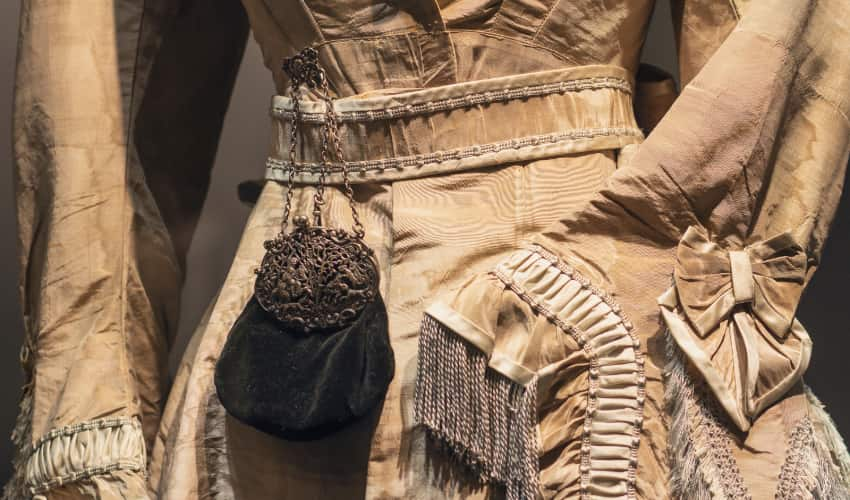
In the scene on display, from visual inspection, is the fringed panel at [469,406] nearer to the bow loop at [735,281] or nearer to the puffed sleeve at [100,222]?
the bow loop at [735,281]

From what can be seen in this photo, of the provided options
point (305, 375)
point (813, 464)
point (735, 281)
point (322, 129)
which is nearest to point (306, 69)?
point (322, 129)

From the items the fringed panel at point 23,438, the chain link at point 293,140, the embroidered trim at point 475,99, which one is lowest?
the fringed panel at point 23,438

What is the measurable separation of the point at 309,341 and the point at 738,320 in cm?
32

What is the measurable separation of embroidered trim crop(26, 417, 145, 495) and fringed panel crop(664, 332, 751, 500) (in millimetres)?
445

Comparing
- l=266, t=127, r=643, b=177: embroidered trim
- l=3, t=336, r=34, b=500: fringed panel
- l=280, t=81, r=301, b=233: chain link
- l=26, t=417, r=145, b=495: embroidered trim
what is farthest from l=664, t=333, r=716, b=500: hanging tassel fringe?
l=3, t=336, r=34, b=500: fringed panel

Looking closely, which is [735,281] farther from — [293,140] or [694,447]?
[293,140]

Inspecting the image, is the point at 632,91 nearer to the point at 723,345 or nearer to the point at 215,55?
the point at 723,345

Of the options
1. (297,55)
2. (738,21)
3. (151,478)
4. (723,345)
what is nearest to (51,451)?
(151,478)

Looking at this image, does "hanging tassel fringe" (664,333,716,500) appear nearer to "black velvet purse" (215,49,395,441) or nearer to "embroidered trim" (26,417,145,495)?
"black velvet purse" (215,49,395,441)

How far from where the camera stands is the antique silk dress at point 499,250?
107 centimetres

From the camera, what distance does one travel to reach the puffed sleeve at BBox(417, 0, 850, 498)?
1.07m

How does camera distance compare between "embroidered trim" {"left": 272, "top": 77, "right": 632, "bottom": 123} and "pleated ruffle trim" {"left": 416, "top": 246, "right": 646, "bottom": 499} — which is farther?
"embroidered trim" {"left": 272, "top": 77, "right": 632, "bottom": 123}

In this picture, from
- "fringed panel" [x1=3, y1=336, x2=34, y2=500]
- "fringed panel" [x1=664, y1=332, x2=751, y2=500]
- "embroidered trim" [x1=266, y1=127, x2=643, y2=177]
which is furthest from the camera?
"fringed panel" [x1=3, y1=336, x2=34, y2=500]

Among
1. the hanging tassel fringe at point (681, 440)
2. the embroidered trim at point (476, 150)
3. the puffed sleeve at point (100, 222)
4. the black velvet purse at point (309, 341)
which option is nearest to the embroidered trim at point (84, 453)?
the puffed sleeve at point (100, 222)
